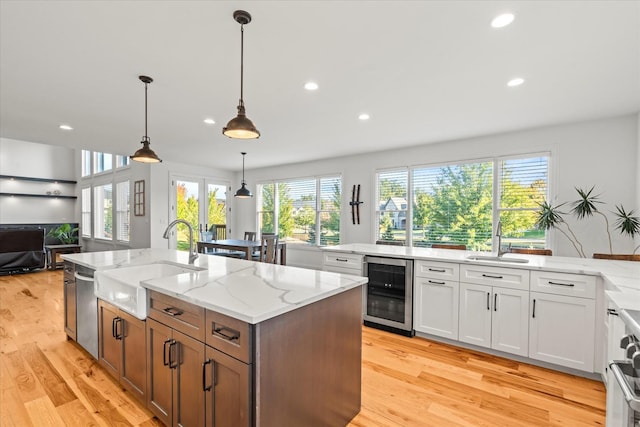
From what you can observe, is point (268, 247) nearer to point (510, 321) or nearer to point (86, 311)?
point (86, 311)

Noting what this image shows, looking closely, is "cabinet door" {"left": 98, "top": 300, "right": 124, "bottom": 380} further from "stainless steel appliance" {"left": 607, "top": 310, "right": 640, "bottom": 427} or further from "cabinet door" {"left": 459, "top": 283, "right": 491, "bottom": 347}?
"cabinet door" {"left": 459, "top": 283, "right": 491, "bottom": 347}

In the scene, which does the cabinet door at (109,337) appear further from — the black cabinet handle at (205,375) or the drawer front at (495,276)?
the drawer front at (495,276)

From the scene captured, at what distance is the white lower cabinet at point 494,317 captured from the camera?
2588 millimetres

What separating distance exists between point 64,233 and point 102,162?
2572 mm

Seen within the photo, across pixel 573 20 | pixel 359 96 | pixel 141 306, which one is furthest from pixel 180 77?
pixel 573 20

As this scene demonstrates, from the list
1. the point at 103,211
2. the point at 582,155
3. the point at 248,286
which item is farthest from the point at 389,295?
the point at 103,211

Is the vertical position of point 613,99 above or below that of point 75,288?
above

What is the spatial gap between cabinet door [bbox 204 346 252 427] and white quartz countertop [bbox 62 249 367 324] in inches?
9.1

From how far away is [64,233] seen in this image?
9.01m

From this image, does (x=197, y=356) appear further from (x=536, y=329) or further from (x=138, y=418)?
(x=536, y=329)

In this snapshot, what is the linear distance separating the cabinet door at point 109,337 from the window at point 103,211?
23.4 ft

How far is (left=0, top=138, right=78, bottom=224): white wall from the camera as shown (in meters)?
8.59

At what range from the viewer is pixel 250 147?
5461 millimetres

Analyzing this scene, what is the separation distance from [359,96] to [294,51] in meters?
1.05
